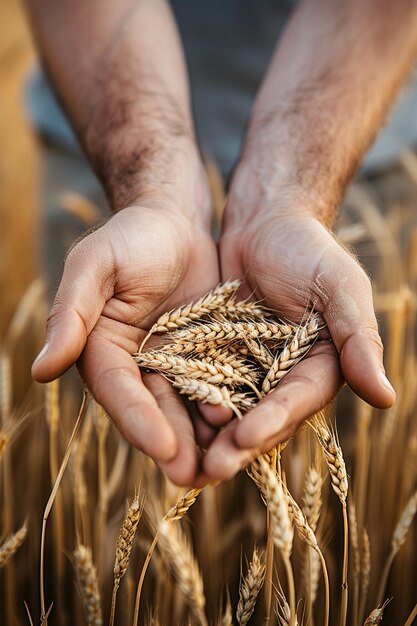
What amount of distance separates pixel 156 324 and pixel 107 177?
0.59m

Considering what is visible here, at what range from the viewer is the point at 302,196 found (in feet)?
4.37

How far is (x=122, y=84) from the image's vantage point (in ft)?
5.48

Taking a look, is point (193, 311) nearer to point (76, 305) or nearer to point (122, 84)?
point (76, 305)

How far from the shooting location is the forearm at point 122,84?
1.50m

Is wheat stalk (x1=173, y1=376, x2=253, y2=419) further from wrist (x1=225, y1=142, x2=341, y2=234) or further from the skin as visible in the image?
wrist (x1=225, y1=142, x2=341, y2=234)

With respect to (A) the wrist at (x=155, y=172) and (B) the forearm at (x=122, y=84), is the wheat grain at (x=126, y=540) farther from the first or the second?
(B) the forearm at (x=122, y=84)

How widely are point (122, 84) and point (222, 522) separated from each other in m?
1.27

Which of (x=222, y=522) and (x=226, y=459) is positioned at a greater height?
(x=226, y=459)

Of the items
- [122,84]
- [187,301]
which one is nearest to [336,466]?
[187,301]

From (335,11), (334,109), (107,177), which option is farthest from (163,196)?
(335,11)

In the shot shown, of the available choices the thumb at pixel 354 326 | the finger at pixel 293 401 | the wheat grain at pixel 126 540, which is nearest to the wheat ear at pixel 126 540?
the wheat grain at pixel 126 540

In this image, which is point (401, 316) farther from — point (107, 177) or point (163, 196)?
point (107, 177)

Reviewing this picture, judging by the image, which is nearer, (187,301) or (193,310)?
(193,310)

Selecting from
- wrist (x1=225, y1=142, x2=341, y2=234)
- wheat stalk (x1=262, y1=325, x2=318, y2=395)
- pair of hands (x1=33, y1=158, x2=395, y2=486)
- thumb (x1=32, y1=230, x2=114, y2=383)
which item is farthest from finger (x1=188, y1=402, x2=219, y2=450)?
wrist (x1=225, y1=142, x2=341, y2=234)
